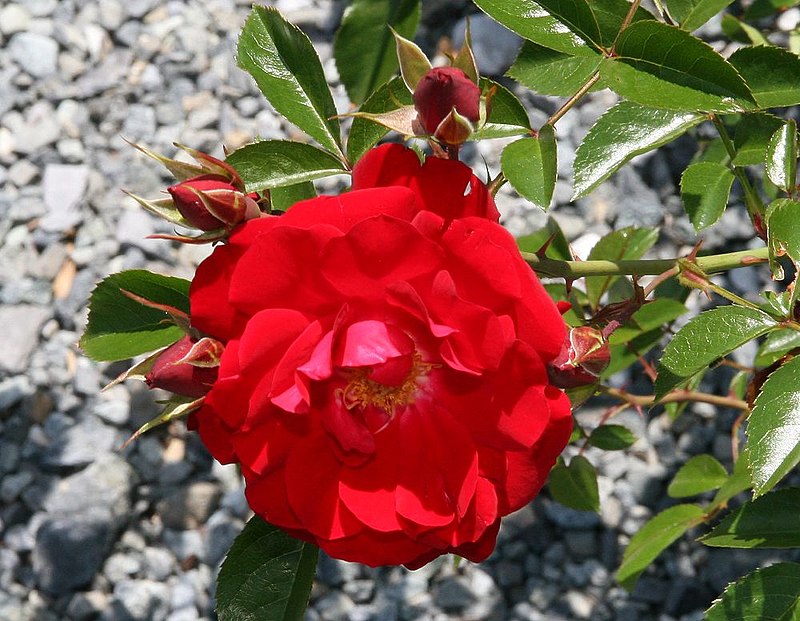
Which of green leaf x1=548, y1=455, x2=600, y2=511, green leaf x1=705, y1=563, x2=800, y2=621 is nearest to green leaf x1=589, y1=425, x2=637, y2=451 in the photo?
green leaf x1=548, y1=455, x2=600, y2=511

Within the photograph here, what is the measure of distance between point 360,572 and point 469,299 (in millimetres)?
1321

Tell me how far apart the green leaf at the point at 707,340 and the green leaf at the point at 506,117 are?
25cm

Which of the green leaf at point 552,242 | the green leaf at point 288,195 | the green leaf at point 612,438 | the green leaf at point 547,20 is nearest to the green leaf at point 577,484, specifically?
the green leaf at point 612,438

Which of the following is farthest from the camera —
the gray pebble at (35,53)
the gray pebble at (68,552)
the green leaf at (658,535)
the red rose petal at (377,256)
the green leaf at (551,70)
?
the gray pebble at (35,53)

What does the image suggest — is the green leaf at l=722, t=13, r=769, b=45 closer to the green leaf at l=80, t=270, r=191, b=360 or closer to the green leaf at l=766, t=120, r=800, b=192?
the green leaf at l=766, t=120, r=800, b=192

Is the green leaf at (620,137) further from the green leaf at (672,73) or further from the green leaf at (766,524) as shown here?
the green leaf at (766,524)

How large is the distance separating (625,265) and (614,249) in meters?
0.49

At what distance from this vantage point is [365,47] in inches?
62.4

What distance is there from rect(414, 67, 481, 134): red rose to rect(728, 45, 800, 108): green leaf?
1.13 ft

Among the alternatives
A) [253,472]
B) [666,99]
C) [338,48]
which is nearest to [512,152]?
[666,99]

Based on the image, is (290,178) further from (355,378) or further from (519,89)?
(519,89)

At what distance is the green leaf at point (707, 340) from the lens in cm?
87

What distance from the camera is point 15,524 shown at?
1.96 metres

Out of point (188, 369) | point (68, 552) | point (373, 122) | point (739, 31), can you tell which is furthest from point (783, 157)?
point (68, 552)
